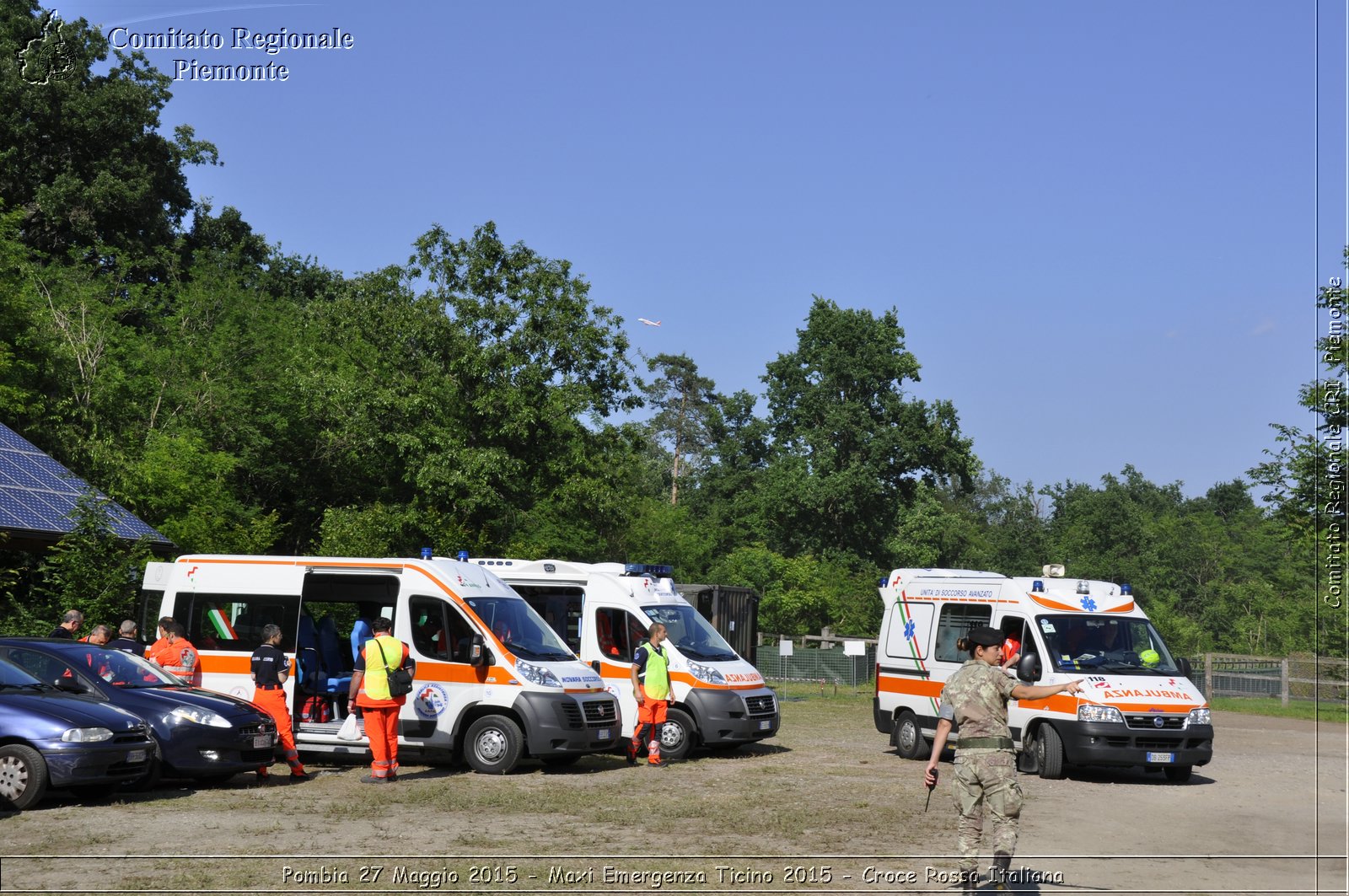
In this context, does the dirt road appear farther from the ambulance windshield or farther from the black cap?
the black cap

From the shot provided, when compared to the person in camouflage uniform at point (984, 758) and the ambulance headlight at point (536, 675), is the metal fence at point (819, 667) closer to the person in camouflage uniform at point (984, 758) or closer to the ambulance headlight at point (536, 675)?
the ambulance headlight at point (536, 675)

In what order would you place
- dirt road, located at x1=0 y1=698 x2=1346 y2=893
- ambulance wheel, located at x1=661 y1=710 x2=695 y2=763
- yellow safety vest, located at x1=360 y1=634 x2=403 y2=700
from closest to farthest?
dirt road, located at x1=0 y1=698 x2=1346 y2=893, yellow safety vest, located at x1=360 y1=634 x2=403 y2=700, ambulance wheel, located at x1=661 y1=710 x2=695 y2=763

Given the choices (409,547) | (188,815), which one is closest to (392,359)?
(409,547)

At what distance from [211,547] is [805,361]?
38170 mm

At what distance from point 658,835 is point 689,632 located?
745 centimetres

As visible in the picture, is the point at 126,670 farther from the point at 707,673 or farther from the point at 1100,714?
the point at 1100,714

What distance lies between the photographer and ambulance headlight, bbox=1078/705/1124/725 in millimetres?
15703

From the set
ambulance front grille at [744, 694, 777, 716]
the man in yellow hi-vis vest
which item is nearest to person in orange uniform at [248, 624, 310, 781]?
the man in yellow hi-vis vest

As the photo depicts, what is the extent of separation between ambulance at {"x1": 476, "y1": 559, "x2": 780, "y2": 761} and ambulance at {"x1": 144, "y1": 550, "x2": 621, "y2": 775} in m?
1.84

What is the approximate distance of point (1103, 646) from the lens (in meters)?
16.7

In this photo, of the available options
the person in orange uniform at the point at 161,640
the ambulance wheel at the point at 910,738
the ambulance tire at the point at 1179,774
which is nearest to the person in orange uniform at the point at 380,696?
the person in orange uniform at the point at 161,640

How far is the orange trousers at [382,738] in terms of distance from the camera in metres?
14.2

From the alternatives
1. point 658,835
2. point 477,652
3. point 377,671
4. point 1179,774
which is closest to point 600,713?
point 477,652

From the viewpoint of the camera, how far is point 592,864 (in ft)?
31.4
